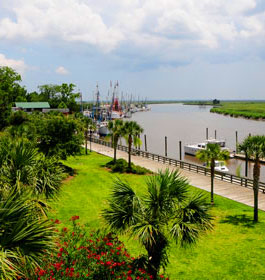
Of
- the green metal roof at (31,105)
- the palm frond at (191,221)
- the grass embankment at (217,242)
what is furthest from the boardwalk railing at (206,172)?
the green metal roof at (31,105)

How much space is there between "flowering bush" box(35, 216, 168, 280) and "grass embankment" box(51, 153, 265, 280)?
704 mm

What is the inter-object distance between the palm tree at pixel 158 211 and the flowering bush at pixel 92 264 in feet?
2.31

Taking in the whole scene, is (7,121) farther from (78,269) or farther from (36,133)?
(78,269)

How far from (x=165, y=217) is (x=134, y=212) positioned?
1.01 meters

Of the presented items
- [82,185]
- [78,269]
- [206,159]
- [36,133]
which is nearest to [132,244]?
[78,269]

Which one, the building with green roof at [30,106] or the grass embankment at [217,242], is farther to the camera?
the building with green roof at [30,106]

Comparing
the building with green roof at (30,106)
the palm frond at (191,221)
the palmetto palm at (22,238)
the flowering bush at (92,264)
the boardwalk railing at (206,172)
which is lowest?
the boardwalk railing at (206,172)

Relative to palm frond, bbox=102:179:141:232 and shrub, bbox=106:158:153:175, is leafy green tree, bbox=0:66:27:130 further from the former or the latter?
palm frond, bbox=102:179:141:232

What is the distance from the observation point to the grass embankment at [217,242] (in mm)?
12695

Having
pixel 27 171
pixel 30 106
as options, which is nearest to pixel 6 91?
pixel 30 106

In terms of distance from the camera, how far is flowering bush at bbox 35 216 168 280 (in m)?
9.07

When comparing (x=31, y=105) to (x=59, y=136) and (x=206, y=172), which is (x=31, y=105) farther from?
(x=206, y=172)

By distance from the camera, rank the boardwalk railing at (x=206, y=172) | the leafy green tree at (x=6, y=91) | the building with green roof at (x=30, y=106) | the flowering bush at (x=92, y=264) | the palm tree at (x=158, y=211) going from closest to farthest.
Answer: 1. the flowering bush at (x=92, y=264)
2. the palm tree at (x=158, y=211)
3. the boardwalk railing at (x=206, y=172)
4. the leafy green tree at (x=6, y=91)
5. the building with green roof at (x=30, y=106)

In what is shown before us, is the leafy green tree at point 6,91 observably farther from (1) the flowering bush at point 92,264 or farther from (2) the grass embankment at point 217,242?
(1) the flowering bush at point 92,264
